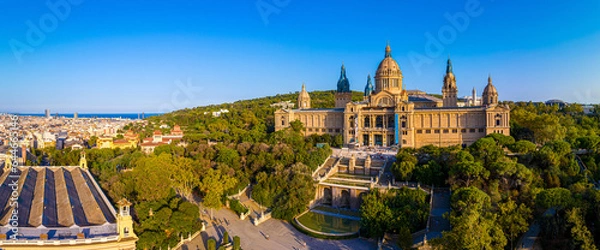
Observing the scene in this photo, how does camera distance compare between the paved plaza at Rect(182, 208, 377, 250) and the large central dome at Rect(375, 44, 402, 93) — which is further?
the large central dome at Rect(375, 44, 402, 93)

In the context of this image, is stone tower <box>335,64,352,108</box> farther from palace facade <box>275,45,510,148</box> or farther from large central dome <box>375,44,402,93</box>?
large central dome <box>375,44,402,93</box>

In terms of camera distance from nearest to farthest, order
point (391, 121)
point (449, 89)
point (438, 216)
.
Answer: point (438, 216) → point (391, 121) → point (449, 89)

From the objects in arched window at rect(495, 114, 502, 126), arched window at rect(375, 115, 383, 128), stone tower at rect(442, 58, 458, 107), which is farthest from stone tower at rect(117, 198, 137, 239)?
stone tower at rect(442, 58, 458, 107)

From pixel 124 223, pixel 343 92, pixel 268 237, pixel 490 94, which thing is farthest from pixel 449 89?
pixel 124 223

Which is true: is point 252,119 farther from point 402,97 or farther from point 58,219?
point 58,219

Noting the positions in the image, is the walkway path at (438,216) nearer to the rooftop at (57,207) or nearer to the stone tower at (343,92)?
the rooftop at (57,207)

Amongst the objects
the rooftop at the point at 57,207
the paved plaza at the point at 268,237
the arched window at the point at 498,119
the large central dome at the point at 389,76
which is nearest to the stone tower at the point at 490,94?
the arched window at the point at 498,119

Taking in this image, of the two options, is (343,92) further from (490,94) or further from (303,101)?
(490,94)
